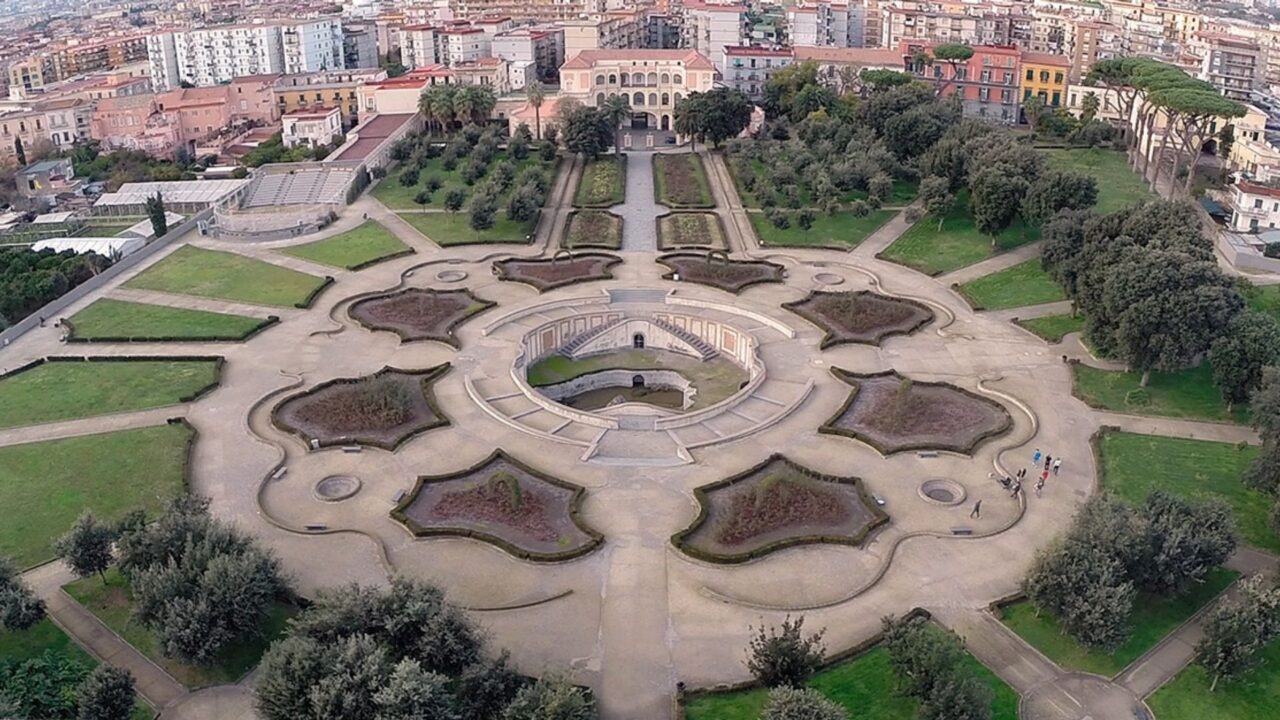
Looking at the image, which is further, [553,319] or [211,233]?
[211,233]

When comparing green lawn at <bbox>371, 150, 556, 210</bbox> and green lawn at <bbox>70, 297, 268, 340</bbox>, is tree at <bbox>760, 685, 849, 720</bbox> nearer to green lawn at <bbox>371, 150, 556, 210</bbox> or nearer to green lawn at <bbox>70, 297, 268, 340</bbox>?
green lawn at <bbox>70, 297, 268, 340</bbox>

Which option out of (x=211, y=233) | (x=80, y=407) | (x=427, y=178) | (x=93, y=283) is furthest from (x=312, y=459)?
(x=427, y=178)

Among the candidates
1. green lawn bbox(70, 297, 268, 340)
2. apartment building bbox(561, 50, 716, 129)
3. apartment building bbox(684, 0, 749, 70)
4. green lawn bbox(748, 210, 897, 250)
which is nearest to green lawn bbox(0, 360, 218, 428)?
green lawn bbox(70, 297, 268, 340)

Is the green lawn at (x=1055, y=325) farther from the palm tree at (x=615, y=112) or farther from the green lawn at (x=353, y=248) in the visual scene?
the palm tree at (x=615, y=112)

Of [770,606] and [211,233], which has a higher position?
[211,233]

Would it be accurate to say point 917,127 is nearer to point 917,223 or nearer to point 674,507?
point 917,223

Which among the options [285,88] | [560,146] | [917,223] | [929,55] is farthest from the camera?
[285,88]
